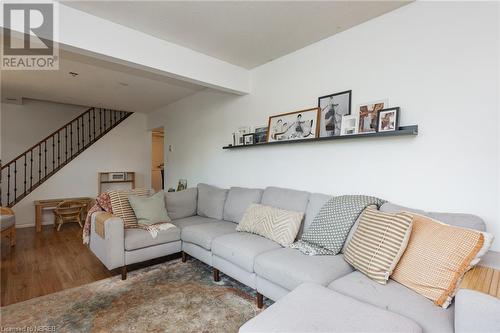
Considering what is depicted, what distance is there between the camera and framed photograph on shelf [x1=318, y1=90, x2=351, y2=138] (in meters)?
2.47

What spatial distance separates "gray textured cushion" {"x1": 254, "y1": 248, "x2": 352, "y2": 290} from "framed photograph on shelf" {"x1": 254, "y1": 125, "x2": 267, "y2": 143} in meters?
1.61

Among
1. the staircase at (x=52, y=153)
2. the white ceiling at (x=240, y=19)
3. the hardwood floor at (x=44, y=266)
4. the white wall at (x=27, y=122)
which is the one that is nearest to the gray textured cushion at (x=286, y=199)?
the white ceiling at (x=240, y=19)

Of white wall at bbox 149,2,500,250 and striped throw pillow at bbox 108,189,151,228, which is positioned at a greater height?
white wall at bbox 149,2,500,250

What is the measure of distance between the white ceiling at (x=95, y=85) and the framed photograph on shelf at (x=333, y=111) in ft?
7.41

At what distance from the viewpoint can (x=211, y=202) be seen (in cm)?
347

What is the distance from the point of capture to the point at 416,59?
6.62 ft

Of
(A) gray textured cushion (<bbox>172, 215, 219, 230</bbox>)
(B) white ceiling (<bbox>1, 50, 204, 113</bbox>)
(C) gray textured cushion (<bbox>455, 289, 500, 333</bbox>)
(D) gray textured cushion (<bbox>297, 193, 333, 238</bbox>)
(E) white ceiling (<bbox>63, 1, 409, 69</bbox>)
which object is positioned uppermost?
(E) white ceiling (<bbox>63, 1, 409, 69</bbox>)

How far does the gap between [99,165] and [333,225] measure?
18.5ft

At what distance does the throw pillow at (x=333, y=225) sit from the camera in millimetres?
1994

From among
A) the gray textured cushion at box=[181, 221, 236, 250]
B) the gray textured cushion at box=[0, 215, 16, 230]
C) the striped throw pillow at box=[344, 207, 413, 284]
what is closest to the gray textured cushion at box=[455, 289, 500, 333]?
the striped throw pillow at box=[344, 207, 413, 284]

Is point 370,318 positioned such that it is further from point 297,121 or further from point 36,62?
point 36,62

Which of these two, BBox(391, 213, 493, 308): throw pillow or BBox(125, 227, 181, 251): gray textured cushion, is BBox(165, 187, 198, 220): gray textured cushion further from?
BBox(391, 213, 493, 308): throw pillow

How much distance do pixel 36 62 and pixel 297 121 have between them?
3.30 metres

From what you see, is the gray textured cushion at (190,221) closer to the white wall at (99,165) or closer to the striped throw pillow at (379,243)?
the striped throw pillow at (379,243)
